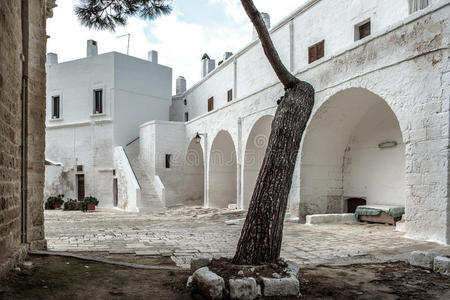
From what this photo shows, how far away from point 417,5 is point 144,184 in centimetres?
1491

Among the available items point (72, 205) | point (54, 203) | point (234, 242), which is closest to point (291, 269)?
point (234, 242)

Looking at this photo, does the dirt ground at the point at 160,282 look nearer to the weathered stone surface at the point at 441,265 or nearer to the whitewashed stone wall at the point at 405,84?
the weathered stone surface at the point at 441,265

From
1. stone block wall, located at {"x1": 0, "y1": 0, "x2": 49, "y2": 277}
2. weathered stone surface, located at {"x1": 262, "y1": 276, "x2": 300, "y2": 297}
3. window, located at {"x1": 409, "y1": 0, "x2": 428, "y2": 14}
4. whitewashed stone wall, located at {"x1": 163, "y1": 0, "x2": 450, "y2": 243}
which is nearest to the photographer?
weathered stone surface, located at {"x1": 262, "y1": 276, "x2": 300, "y2": 297}

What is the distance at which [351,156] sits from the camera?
12070 millimetres

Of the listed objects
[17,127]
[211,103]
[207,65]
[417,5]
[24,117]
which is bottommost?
[17,127]

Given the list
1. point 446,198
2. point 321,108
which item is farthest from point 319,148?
point 446,198

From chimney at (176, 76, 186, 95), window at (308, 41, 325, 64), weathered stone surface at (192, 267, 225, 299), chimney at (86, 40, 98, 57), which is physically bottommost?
weathered stone surface at (192, 267, 225, 299)

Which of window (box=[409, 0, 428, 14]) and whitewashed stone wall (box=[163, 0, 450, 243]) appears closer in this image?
whitewashed stone wall (box=[163, 0, 450, 243])

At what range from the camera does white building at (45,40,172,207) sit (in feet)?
73.6

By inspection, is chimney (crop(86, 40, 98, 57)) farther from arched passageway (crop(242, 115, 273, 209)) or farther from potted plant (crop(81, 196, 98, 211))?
arched passageway (crop(242, 115, 273, 209))

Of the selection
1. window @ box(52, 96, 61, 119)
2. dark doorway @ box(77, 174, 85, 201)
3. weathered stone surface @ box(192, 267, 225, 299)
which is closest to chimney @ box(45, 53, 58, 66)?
window @ box(52, 96, 61, 119)

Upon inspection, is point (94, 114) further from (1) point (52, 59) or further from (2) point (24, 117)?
(2) point (24, 117)

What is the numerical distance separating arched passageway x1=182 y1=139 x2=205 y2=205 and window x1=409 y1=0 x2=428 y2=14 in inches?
508

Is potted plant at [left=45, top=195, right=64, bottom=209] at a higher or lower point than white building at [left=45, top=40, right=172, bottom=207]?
lower
